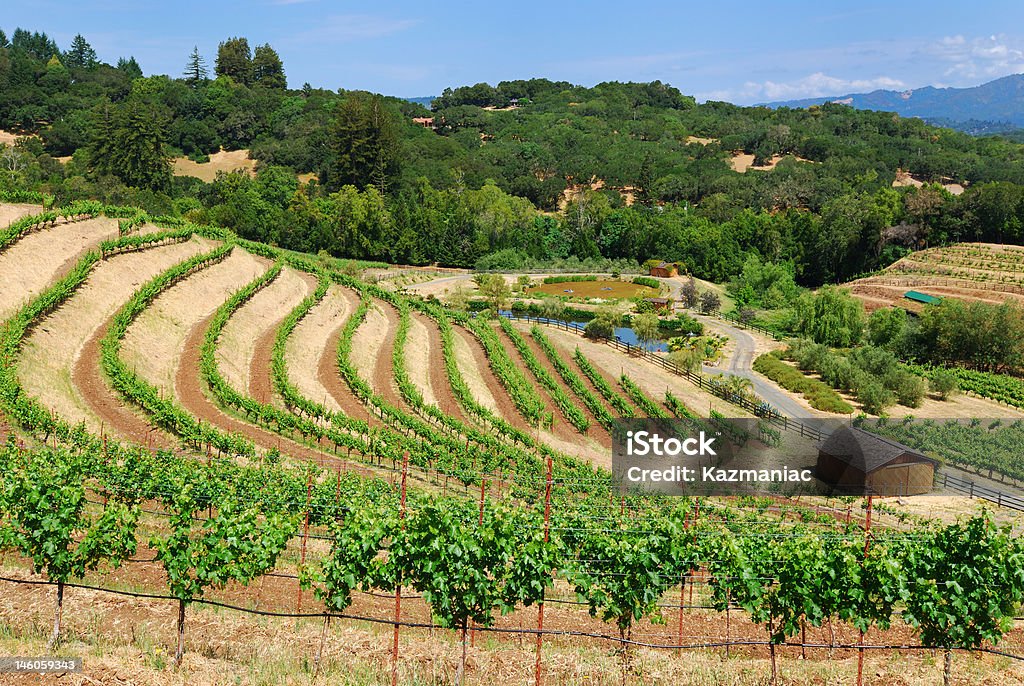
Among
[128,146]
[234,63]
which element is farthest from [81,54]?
[128,146]

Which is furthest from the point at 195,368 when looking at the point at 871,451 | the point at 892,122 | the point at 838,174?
the point at 892,122

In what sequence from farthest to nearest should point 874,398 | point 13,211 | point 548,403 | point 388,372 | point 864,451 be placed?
point 13,211, point 874,398, point 548,403, point 388,372, point 864,451

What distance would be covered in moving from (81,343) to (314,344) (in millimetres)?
11881

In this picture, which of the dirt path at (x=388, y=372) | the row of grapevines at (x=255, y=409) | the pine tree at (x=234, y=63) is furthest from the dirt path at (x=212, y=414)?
the pine tree at (x=234, y=63)

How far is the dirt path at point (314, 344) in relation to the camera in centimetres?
3677

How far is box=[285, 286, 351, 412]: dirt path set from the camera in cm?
3677

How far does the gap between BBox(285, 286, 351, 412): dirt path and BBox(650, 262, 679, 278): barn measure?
50.7 meters

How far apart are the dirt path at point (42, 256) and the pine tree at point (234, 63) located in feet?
426

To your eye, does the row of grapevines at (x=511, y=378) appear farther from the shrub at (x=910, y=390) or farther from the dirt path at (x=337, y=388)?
the shrub at (x=910, y=390)

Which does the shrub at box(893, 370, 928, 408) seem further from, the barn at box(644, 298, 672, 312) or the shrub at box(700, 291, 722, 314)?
the shrub at box(700, 291, 722, 314)

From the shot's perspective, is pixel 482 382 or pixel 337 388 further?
pixel 482 382

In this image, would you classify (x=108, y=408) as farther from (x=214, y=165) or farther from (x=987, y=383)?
(x=214, y=165)

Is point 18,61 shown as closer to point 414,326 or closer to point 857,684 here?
point 414,326

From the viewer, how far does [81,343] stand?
3547 centimetres
